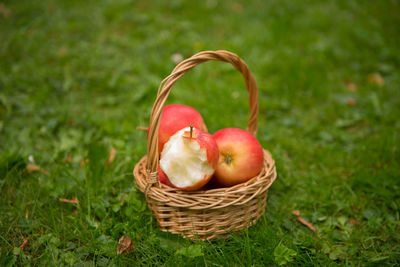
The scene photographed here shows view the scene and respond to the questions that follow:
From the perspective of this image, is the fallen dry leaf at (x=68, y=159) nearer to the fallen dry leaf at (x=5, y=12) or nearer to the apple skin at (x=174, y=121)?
the apple skin at (x=174, y=121)

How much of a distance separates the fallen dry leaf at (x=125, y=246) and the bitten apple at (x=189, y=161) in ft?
1.32

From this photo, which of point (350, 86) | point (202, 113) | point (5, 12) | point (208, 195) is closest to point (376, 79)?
point (350, 86)

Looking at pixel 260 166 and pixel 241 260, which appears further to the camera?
pixel 260 166

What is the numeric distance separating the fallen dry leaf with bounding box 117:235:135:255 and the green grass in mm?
32

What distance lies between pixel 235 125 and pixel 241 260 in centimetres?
139

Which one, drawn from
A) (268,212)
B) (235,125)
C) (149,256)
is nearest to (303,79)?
(235,125)

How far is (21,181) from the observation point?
2.06m

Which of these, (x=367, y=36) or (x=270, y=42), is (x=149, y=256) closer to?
(x=270, y=42)

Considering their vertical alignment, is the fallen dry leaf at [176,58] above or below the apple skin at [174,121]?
below

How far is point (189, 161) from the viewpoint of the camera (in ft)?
5.01

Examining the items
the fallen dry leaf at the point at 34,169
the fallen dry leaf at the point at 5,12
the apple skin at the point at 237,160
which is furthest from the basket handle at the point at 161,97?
the fallen dry leaf at the point at 5,12

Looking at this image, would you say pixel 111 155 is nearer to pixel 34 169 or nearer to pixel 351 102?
pixel 34 169

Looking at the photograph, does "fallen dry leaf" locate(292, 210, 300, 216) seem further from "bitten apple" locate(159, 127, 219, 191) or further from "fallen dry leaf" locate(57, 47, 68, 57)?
"fallen dry leaf" locate(57, 47, 68, 57)

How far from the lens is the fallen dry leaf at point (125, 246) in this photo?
5.31ft
